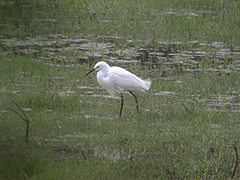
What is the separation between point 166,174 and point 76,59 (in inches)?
244

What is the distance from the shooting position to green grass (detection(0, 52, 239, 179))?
17.6 ft

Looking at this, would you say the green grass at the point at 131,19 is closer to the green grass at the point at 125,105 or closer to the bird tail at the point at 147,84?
the green grass at the point at 125,105

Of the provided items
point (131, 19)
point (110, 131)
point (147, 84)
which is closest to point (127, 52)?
point (131, 19)

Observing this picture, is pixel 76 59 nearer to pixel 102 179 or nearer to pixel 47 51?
pixel 47 51

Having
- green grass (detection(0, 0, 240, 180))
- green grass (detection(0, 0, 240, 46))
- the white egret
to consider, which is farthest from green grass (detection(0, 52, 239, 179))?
green grass (detection(0, 0, 240, 46))

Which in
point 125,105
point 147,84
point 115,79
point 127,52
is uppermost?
point 115,79

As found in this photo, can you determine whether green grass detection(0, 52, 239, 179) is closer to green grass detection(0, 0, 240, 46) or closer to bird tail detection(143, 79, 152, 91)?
bird tail detection(143, 79, 152, 91)

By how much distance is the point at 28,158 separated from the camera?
5211 millimetres

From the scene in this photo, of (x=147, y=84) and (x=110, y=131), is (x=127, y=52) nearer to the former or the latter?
(x=147, y=84)

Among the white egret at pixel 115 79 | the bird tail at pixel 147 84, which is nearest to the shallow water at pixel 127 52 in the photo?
the bird tail at pixel 147 84

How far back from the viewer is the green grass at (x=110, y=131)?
537 cm

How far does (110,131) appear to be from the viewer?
6695 millimetres

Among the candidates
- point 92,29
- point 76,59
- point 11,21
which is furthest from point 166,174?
point 11,21

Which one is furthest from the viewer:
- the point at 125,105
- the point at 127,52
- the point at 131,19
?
the point at 131,19
